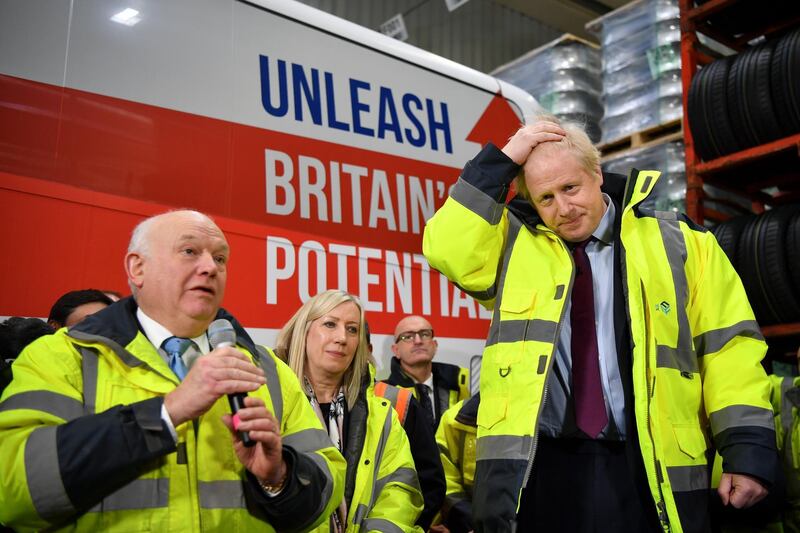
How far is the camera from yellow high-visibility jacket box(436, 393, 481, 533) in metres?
3.28

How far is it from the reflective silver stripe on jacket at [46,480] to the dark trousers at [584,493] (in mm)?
1160

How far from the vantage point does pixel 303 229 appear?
12.9 ft

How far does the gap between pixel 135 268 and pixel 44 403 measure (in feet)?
1.42

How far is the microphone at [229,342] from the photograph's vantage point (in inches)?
67.2

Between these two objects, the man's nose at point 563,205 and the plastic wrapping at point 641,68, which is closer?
the man's nose at point 563,205

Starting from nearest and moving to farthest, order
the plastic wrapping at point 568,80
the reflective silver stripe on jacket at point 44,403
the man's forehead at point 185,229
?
the reflective silver stripe on jacket at point 44,403 → the man's forehead at point 185,229 → the plastic wrapping at point 568,80

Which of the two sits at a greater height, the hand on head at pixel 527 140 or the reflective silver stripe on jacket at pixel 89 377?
the hand on head at pixel 527 140

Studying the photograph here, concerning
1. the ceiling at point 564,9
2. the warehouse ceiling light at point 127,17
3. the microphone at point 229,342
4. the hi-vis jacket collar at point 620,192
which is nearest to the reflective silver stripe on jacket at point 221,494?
the microphone at point 229,342

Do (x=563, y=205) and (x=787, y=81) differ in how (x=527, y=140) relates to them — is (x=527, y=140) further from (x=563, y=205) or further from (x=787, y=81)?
(x=787, y=81)

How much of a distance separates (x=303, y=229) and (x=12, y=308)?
1360 millimetres

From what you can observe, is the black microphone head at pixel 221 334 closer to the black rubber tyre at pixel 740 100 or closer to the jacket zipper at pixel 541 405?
the jacket zipper at pixel 541 405

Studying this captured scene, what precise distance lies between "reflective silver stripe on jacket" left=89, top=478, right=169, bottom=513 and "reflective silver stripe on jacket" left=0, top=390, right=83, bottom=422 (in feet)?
0.63

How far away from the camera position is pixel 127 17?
3.52m

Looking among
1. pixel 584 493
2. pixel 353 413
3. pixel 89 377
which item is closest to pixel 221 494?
pixel 89 377
